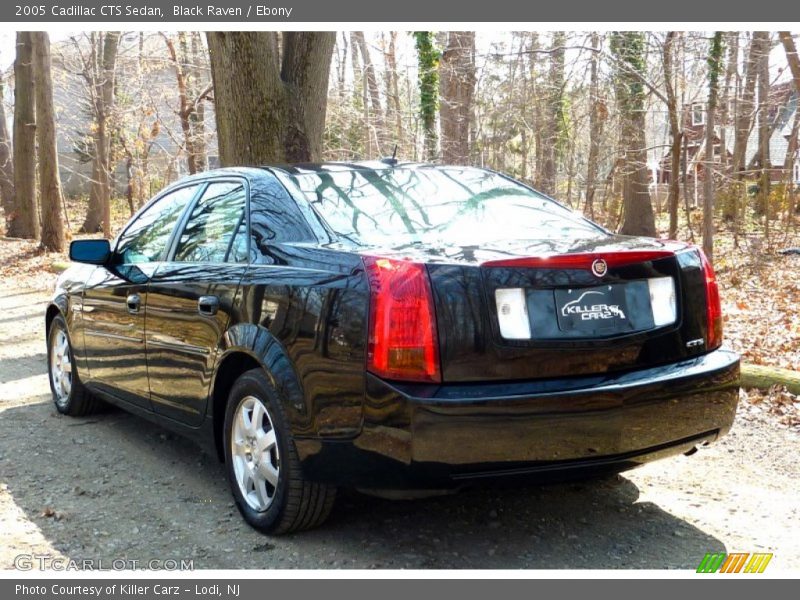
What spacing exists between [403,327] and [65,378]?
A: 4.02 m

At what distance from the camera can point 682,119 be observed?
14.6 m

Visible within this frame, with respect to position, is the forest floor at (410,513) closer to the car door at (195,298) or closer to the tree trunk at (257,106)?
the car door at (195,298)

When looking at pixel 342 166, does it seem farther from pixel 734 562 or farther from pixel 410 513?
pixel 734 562

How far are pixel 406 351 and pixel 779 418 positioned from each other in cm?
367

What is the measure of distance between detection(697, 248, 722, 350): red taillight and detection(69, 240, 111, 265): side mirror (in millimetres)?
3594

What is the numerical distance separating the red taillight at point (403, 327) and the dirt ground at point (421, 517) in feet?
2.07

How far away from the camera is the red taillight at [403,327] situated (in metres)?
3.26

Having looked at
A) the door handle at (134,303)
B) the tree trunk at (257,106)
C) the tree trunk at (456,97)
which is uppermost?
the tree trunk at (456,97)

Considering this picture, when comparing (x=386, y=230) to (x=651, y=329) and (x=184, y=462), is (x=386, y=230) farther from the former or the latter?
(x=184, y=462)

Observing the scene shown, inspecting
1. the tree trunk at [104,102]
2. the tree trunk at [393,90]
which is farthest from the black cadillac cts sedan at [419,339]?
the tree trunk at [104,102]

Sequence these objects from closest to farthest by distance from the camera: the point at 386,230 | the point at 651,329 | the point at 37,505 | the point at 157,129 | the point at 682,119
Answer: the point at 651,329 < the point at 386,230 < the point at 37,505 < the point at 682,119 < the point at 157,129

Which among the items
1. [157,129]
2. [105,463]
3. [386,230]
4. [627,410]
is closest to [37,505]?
[105,463]

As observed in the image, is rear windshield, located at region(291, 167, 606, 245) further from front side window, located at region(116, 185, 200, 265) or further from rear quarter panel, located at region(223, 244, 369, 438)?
front side window, located at region(116, 185, 200, 265)

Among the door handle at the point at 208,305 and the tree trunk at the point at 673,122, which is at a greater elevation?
the tree trunk at the point at 673,122
